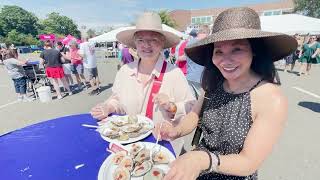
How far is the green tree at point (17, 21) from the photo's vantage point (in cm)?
7269

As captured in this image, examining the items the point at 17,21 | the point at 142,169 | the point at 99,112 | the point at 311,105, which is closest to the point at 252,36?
the point at 142,169

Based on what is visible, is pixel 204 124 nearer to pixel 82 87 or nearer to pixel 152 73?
pixel 152 73

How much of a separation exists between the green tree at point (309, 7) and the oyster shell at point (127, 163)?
67736 millimetres

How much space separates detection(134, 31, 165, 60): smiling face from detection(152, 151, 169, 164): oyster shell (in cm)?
112

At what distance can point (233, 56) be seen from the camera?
135 centimetres

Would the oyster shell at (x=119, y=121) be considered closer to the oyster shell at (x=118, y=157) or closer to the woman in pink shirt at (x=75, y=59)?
the oyster shell at (x=118, y=157)

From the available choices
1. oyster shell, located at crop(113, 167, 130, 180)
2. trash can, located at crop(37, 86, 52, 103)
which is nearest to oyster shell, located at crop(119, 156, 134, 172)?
oyster shell, located at crop(113, 167, 130, 180)

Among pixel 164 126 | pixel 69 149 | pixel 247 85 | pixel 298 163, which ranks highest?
pixel 247 85

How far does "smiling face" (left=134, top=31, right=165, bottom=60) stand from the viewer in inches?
93.0

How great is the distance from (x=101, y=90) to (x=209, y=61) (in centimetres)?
787

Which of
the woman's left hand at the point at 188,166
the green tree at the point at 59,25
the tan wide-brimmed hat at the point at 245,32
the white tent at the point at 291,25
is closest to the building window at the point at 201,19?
the green tree at the point at 59,25

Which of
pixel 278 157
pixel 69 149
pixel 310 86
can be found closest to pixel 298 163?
pixel 278 157

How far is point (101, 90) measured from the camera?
9164mm

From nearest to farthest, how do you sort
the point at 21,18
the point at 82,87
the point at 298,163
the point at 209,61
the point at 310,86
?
the point at 209,61
the point at 298,163
the point at 310,86
the point at 82,87
the point at 21,18
